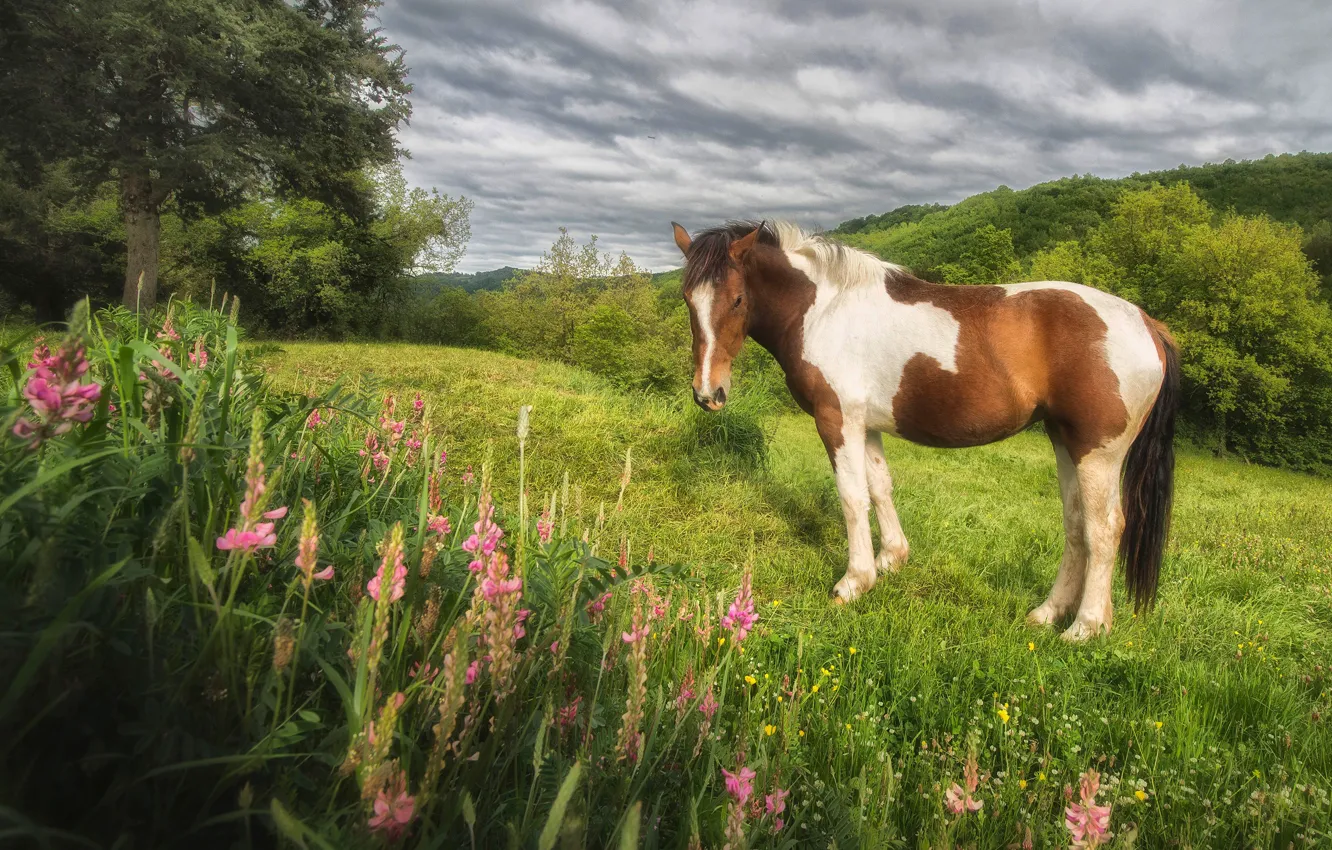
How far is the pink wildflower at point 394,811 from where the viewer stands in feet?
2.25

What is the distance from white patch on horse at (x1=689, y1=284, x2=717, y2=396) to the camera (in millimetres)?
4004

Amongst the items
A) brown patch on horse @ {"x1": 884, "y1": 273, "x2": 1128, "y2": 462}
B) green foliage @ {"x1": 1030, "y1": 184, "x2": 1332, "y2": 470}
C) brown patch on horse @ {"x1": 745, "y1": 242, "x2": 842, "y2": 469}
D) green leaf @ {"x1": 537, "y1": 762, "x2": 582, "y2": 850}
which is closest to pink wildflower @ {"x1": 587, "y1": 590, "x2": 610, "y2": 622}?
green leaf @ {"x1": 537, "y1": 762, "x2": 582, "y2": 850}

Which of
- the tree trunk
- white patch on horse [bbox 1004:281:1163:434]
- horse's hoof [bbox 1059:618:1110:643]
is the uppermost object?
the tree trunk

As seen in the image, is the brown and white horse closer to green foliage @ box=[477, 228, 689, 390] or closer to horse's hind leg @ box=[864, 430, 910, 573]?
horse's hind leg @ box=[864, 430, 910, 573]

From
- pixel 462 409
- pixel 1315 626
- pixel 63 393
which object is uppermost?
pixel 63 393

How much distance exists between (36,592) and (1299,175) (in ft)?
270

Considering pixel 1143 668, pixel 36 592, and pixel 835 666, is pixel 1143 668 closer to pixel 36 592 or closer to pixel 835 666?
pixel 835 666

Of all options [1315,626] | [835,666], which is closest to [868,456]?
[835,666]

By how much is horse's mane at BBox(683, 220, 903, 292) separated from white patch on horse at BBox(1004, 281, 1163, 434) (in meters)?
1.33

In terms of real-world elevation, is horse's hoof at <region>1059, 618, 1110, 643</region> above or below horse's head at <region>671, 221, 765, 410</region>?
below

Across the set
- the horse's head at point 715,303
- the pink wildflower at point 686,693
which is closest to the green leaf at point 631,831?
the pink wildflower at point 686,693

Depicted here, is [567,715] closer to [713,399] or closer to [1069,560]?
[713,399]

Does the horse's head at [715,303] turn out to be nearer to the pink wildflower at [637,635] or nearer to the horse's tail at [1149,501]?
the horse's tail at [1149,501]

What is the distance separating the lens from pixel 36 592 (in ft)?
2.26
